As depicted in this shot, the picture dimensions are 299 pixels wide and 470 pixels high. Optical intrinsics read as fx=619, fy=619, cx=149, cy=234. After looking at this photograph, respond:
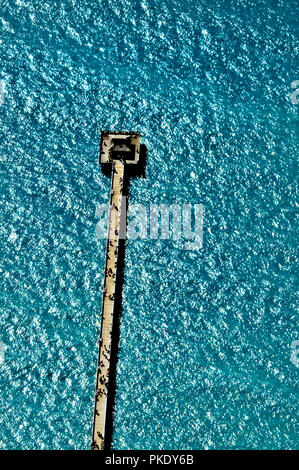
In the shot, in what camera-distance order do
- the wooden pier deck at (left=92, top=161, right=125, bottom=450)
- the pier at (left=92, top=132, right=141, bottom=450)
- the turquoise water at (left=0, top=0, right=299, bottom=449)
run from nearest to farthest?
the wooden pier deck at (left=92, top=161, right=125, bottom=450) < the pier at (left=92, top=132, right=141, bottom=450) < the turquoise water at (left=0, top=0, right=299, bottom=449)

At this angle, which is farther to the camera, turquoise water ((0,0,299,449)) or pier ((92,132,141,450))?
turquoise water ((0,0,299,449))

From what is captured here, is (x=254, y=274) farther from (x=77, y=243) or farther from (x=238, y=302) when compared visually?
(x=77, y=243)

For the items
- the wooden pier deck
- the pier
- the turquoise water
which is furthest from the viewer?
the turquoise water

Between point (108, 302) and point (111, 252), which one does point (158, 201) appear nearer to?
point (111, 252)

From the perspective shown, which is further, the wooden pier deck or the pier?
the pier

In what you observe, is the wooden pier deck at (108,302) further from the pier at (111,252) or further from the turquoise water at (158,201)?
the turquoise water at (158,201)

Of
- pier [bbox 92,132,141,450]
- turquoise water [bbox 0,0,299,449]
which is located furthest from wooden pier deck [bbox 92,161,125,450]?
turquoise water [bbox 0,0,299,449]

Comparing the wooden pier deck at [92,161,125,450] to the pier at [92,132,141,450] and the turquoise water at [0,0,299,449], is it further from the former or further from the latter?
the turquoise water at [0,0,299,449]
